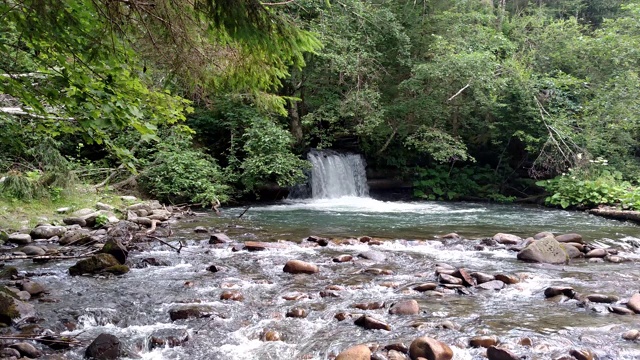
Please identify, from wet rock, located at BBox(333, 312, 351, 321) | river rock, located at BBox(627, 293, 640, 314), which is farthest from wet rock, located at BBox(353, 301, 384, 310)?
river rock, located at BBox(627, 293, 640, 314)

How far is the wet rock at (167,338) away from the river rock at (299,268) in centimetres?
252

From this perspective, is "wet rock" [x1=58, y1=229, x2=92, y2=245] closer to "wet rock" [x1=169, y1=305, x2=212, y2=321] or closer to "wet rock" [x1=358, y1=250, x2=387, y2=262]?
"wet rock" [x1=169, y1=305, x2=212, y2=321]

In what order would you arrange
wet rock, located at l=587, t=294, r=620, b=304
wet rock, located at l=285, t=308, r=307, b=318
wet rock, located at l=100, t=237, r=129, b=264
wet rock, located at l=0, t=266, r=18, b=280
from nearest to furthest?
wet rock, located at l=285, t=308, r=307, b=318 < wet rock, located at l=587, t=294, r=620, b=304 < wet rock, located at l=0, t=266, r=18, b=280 < wet rock, located at l=100, t=237, r=129, b=264

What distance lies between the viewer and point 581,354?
4.22m

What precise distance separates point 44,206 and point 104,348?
8140mm

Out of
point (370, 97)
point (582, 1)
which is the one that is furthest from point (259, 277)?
point (582, 1)

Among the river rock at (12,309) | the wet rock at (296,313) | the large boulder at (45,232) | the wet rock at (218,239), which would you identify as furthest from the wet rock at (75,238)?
the wet rock at (296,313)

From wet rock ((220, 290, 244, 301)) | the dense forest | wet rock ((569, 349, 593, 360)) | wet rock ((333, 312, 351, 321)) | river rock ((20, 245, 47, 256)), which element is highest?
the dense forest

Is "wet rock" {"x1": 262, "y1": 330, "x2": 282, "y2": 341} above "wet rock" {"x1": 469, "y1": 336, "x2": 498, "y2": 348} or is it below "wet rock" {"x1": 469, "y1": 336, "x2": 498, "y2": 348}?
above

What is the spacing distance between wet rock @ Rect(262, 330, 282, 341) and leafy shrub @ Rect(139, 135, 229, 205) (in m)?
9.71

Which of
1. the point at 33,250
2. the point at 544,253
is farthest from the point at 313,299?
the point at 33,250

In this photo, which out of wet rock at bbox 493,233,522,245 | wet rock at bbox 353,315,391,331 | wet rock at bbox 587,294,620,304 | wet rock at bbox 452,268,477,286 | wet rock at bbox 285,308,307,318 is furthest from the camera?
wet rock at bbox 493,233,522,245

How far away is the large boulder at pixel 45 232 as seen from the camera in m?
9.12

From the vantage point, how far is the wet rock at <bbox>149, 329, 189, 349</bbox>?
4541 mm
